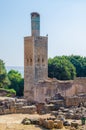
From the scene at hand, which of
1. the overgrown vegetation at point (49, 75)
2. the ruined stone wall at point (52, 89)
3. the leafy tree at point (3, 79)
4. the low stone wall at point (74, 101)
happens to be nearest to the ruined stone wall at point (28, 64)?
the ruined stone wall at point (52, 89)

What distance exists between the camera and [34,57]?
38.6 m

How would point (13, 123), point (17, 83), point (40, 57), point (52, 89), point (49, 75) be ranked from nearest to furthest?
point (13, 123)
point (52, 89)
point (40, 57)
point (17, 83)
point (49, 75)

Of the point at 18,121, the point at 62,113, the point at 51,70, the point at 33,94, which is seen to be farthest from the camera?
the point at 51,70

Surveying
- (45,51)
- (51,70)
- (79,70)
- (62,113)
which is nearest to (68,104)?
(62,113)

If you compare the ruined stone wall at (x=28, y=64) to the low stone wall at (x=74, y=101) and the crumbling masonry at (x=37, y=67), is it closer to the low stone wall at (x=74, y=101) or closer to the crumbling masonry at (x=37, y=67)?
the crumbling masonry at (x=37, y=67)

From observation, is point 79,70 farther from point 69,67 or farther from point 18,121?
point 18,121

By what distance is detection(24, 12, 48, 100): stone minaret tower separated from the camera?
38.5m

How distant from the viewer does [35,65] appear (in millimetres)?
38781

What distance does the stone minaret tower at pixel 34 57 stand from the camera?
126 ft

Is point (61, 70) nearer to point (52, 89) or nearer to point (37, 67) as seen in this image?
point (37, 67)

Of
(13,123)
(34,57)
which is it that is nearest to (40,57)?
(34,57)

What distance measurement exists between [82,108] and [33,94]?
810 centimetres

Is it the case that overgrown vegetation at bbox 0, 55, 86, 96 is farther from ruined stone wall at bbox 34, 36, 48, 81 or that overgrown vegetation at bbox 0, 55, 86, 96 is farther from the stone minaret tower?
ruined stone wall at bbox 34, 36, 48, 81

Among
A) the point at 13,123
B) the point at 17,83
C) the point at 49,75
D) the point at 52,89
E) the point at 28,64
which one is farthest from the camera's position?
the point at 49,75
